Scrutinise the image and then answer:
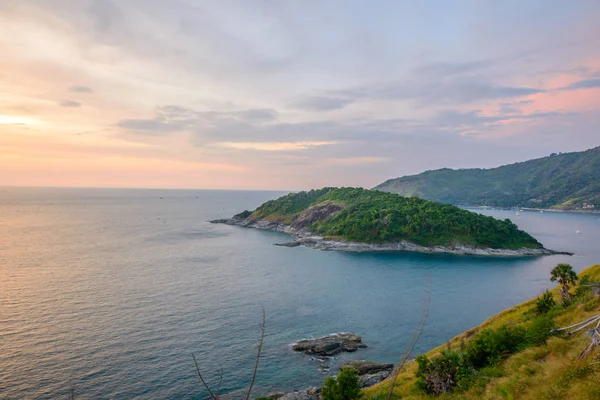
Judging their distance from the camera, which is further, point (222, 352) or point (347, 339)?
point (347, 339)

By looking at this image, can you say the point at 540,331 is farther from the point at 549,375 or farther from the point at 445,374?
the point at 445,374

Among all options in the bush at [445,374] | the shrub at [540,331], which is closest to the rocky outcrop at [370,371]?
the bush at [445,374]

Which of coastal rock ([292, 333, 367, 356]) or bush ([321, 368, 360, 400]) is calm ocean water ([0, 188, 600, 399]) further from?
bush ([321, 368, 360, 400])

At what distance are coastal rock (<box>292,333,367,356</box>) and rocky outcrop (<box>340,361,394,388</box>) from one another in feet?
17.6

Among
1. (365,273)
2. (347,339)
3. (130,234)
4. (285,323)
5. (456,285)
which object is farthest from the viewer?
(130,234)

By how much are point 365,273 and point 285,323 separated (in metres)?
50.1

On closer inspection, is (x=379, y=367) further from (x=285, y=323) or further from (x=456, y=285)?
(x=456, y=285)

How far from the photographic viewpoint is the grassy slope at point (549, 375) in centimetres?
2144

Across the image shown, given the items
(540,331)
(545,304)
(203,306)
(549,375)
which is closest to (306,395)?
(549,375)

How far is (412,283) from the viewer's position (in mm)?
99062

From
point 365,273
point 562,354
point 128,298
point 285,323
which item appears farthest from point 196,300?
point 562,354

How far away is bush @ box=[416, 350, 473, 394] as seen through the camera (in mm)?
28812

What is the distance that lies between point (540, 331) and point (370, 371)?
24093 mm

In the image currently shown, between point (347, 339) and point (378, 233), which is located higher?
point (378, 233)
